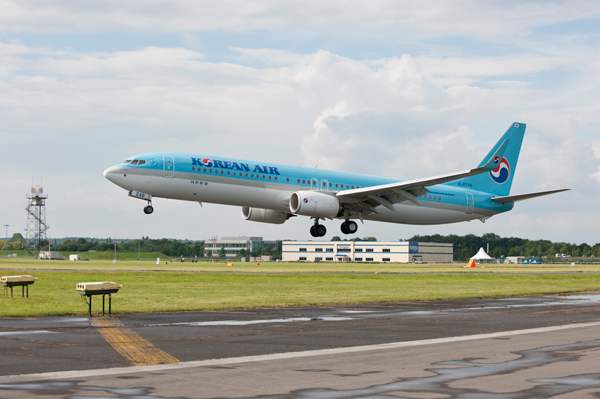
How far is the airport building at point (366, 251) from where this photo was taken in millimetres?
153375

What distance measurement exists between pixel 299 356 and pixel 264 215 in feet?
127

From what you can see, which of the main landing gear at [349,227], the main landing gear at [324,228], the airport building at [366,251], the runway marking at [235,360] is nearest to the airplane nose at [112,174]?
the main landing gear at [324,228]

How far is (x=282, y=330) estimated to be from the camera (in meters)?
15.4

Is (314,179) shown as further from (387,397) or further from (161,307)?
(387,397)

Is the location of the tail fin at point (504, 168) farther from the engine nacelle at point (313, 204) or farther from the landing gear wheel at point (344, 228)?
the engine nacelle at point (313, 204)

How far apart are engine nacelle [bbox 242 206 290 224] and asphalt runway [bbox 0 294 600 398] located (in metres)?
30.6

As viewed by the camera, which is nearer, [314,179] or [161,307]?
[161,307]

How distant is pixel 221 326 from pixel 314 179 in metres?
30.2

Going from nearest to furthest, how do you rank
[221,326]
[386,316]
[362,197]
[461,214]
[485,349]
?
[485,349] → [221,326] → [386,316] → [362,197] → [461,214]

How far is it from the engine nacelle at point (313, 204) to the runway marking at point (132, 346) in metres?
26.7

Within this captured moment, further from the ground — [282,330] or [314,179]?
[314,179]

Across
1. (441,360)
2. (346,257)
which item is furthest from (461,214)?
(346,257)

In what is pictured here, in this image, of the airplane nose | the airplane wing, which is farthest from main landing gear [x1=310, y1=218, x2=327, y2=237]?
the airplane nose

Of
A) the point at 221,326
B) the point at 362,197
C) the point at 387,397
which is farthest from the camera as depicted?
the point at 362,197
